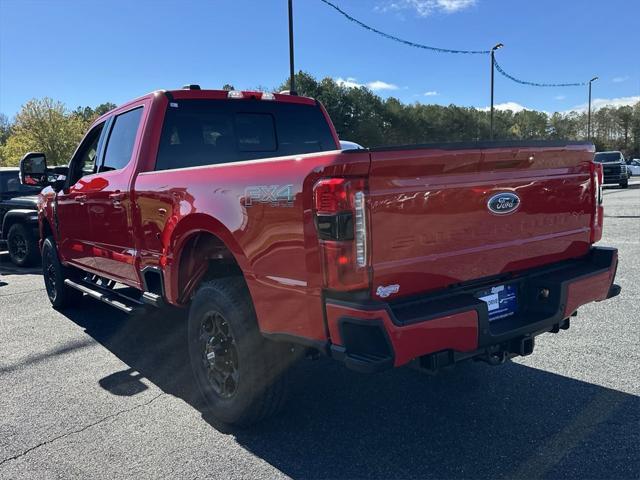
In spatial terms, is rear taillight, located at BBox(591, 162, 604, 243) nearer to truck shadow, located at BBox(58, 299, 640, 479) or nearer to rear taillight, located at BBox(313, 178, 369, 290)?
truck shadow, located at BBox(58, 299, 640, 479)

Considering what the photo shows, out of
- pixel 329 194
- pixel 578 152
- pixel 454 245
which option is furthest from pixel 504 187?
pixel 329 194

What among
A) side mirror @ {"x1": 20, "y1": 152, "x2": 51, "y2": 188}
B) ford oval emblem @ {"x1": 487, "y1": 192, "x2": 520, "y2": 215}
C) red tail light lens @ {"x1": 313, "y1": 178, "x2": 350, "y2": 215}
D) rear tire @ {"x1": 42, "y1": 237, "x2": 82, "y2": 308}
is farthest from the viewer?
rear tire @ {"x1": 42, "y1": 237, "x2": 82, "y2": 308}

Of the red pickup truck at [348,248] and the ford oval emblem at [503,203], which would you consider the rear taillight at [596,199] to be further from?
the ford oval emblem at [503,203]

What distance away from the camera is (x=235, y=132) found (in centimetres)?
452

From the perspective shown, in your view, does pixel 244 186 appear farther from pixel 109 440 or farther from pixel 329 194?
pixel 109 440

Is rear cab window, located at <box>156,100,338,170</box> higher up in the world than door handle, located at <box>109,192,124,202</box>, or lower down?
higher up

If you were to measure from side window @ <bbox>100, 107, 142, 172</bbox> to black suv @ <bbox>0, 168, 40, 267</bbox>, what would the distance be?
5.34 metres

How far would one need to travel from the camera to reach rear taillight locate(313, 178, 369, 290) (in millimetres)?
2363

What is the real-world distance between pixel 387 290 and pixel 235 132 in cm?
252

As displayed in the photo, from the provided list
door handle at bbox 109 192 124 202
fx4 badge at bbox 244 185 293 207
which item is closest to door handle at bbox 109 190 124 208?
door handle at bbox 109 192 124 202

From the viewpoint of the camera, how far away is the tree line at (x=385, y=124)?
50.9 meters

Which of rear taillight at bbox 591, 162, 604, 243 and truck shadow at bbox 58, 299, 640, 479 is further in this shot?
rear taillight at bbox 591, 162, 604, 243

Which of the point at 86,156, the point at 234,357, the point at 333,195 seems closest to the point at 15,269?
the point at 86,156

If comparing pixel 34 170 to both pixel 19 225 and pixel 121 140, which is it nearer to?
pixel 121 140
